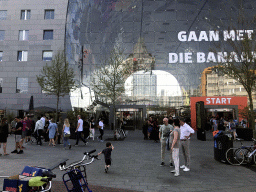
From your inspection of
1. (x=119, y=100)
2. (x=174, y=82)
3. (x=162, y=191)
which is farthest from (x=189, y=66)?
(x=162, y=191)

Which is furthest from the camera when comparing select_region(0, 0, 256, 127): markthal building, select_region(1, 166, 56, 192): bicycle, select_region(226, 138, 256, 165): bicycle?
select_region(0, 0, 256, 127): markthal building

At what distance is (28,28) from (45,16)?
296 cm

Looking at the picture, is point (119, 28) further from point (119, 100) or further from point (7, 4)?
point (7, 4)

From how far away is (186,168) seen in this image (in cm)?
712

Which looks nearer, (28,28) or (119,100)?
(119,100)

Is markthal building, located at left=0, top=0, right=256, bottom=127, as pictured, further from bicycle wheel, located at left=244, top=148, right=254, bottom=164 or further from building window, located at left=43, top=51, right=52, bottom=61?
bicycle wheel, located at left=244, top=148, right=254, bottom=164

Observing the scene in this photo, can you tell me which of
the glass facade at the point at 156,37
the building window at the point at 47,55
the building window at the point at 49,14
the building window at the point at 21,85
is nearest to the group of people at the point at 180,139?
the glass facade at the point at 156,37

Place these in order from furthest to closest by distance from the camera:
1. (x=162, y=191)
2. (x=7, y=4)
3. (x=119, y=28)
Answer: (x=7, y=4), (x=119, y=28), (x=162, y=191)

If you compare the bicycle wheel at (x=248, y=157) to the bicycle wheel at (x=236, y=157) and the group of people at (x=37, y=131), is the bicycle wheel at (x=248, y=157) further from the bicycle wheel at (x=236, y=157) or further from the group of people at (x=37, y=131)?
the group of people at (x=37, y=131)

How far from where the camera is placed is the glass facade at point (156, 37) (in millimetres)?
28844

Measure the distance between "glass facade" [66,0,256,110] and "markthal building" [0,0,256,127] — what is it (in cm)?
12

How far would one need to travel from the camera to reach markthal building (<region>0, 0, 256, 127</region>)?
28.8 meters

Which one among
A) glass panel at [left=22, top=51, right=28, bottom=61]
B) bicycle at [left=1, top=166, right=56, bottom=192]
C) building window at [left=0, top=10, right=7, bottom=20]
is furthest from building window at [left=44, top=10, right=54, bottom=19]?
bicycle at [left=1, top=166, right=56, bottom=192]

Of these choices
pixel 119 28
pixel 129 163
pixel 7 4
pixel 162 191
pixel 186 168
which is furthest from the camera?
pixel 7 4
